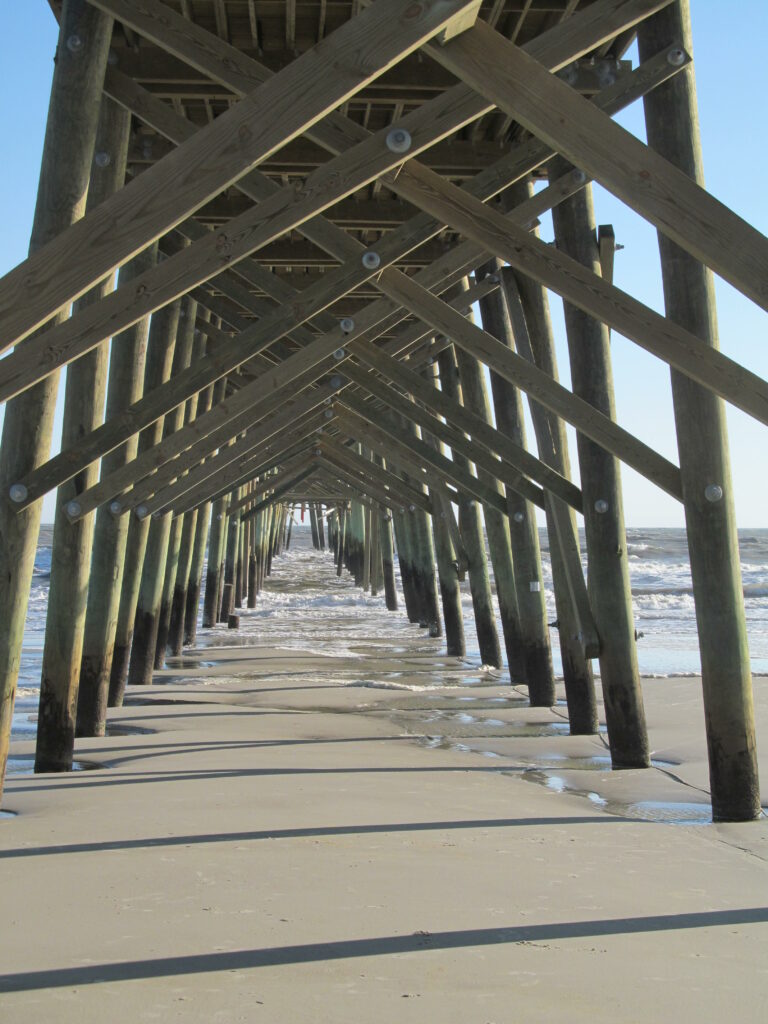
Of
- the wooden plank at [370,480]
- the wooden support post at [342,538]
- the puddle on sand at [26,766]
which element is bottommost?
the puddle on sand at [26,766]

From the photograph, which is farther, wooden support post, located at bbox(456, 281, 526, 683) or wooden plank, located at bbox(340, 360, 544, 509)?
wooden support post, located at bbox(456, 281, 526, 683)

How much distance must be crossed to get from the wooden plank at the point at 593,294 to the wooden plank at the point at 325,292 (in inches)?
37.1

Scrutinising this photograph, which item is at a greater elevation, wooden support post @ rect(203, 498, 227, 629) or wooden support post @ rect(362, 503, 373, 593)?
wooden support post @ rect(362, 503, 373, 593)

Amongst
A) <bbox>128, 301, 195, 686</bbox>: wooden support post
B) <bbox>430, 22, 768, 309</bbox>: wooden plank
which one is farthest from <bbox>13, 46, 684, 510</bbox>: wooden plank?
<bbox>128, 301, 195, 686</bbox>: wooden support post

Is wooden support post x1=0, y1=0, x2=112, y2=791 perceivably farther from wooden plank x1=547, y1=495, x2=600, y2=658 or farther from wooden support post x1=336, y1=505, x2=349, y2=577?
wooden support post x1=336, y1=505, x2=349, y2=577

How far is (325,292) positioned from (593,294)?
2623 millimetres

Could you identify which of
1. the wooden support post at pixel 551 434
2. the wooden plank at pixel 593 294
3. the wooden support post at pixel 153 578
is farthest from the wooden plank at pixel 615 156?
the wooden support post at pixel 153 578

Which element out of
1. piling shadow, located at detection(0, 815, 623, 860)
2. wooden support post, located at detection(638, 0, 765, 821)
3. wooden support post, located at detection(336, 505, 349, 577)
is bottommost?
piling shadow, located at detection(0, 815, 623, 860)

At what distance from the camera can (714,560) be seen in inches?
173

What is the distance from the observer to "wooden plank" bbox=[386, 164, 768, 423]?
3.42m

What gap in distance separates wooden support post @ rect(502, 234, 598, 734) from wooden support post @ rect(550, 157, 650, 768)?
2.90ft

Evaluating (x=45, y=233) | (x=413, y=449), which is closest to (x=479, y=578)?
(x=413, y=449)

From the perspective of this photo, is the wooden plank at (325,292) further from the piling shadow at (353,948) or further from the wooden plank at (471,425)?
the piling shadow at (353,948)

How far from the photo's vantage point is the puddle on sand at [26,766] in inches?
211
